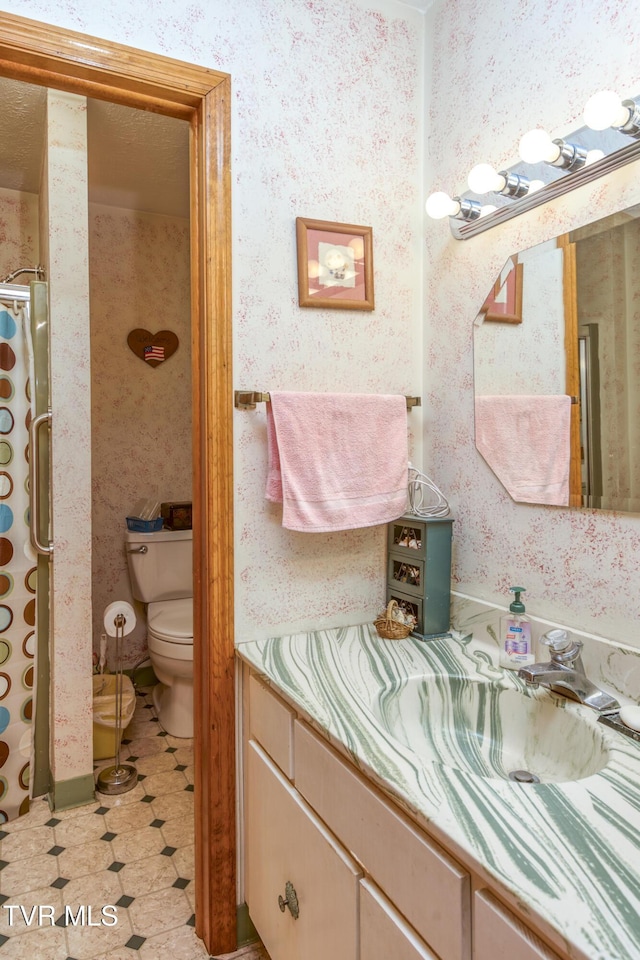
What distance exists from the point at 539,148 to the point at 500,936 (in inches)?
49.6

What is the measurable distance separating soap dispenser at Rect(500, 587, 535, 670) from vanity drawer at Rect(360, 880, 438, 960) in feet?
1.80

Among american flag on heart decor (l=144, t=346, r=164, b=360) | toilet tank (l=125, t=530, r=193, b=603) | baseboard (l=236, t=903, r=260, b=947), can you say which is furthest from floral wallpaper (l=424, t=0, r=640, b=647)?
american flag on heart decor (l=144, t=346, r=164, b=360)

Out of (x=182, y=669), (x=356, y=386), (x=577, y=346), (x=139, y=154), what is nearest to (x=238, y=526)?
(x=356, y=386)

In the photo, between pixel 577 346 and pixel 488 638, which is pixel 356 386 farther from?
pixel 488 638

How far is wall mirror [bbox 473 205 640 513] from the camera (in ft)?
3.71

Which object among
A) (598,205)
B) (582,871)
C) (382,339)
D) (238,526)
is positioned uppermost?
(598,205)

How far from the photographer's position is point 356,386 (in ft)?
5.30

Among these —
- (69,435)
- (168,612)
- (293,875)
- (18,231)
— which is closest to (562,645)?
(293,875)

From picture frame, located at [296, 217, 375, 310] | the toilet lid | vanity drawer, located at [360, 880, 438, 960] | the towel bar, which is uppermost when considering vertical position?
picture frame, located at [296, 217, 375, 310]

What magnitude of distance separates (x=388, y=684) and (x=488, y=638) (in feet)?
1.14

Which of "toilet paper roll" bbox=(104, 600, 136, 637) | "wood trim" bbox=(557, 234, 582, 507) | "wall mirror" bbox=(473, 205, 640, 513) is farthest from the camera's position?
"toilet paper roll" bbox=(104, 600, 136, 637)

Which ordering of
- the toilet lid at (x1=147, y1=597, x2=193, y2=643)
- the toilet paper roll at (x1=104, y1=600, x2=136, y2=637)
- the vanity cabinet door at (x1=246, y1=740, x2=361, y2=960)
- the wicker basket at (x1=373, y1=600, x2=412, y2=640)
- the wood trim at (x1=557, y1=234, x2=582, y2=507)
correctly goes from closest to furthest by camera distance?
the vanity cabinet door at (x1=246, y1=740, x2=361, y2=960) < the wood trim at (x1=557, y1=234, x2=582, y2=507) < the wicker basket at (x1=373, y1=600, x2=412, y2=640) < the toilet paper roll at (x1=104, y1=600, x2=136, y2=637) < the toilet lid at (x1=147, y1=597, x2=193, y2=643)

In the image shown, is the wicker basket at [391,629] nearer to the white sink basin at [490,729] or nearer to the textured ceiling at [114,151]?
the white sink basin at [490,729]

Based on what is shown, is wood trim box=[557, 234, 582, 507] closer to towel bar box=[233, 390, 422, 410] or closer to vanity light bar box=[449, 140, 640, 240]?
vanity light bar box=[449, 140, 640, 240]
